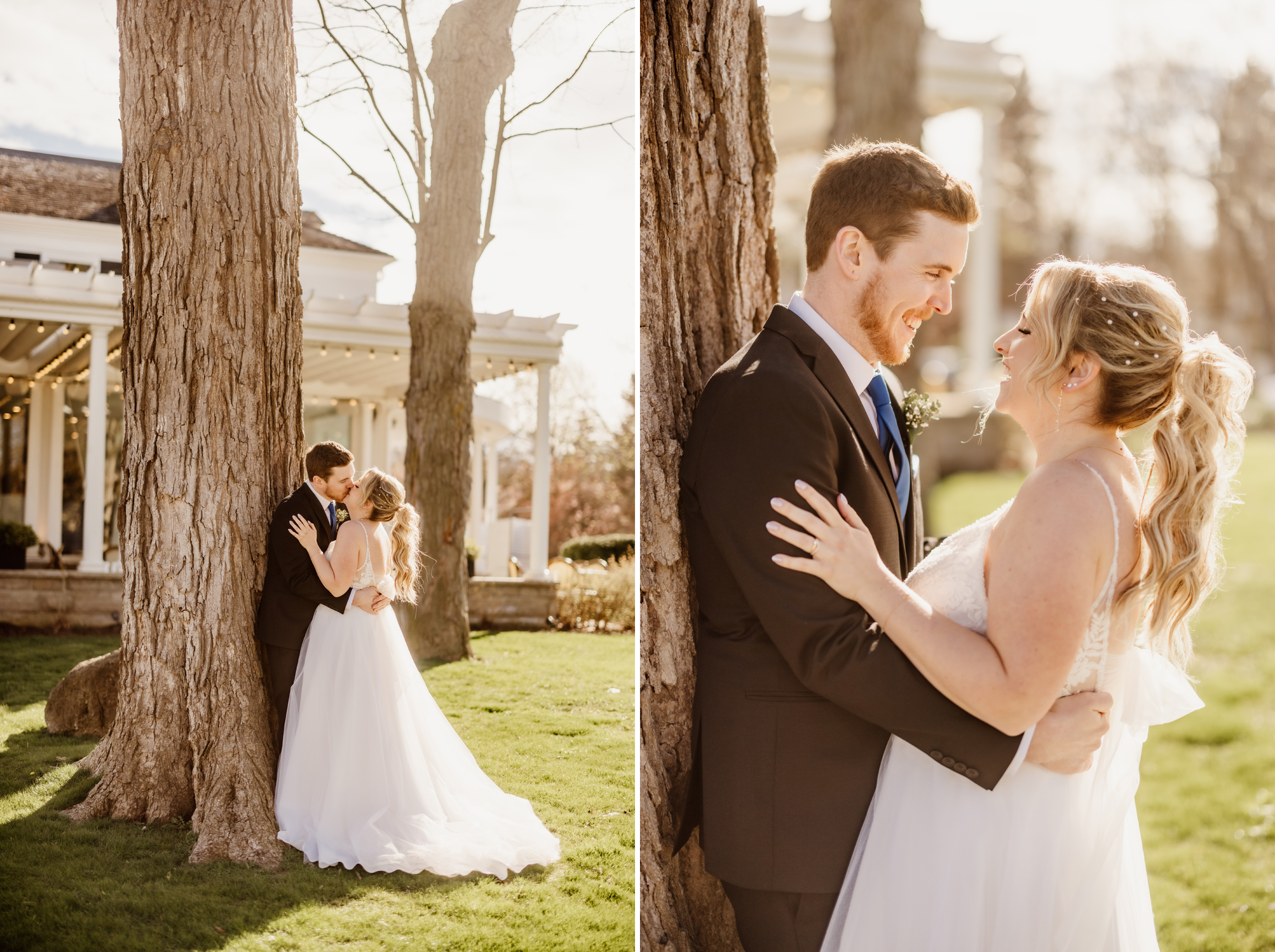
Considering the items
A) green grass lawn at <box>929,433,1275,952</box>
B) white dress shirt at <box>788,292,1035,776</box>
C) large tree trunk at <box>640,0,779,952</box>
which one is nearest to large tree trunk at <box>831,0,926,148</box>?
green grass lawn at <box>929,433,1275,952</box>

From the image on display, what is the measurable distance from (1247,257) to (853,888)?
25.5m

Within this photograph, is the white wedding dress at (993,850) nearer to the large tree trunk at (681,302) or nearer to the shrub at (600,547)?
the large tree trunk at (681,302)

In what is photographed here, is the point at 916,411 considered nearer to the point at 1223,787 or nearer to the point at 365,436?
the point at 365,436

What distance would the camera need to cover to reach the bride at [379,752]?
233cm

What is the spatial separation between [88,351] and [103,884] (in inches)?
45.9

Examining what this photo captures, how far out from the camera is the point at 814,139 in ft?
54.4

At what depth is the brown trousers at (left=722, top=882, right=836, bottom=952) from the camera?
2.15 metres

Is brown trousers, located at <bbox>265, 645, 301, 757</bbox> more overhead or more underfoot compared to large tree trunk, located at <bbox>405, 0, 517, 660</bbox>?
more underfoot

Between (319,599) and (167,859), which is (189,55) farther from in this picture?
(167,859)

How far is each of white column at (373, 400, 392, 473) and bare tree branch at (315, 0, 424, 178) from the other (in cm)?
56

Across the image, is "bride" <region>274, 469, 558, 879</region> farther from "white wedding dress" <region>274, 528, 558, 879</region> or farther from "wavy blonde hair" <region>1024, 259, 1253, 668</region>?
"wavy blonde hair" <region>1024, 259, 1253, 668</region>

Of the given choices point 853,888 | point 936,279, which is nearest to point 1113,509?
point 936,279

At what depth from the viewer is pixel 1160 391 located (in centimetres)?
203

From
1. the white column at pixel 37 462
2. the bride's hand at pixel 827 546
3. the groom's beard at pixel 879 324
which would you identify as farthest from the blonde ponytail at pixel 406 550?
the groom's beard at pixel 879 324
